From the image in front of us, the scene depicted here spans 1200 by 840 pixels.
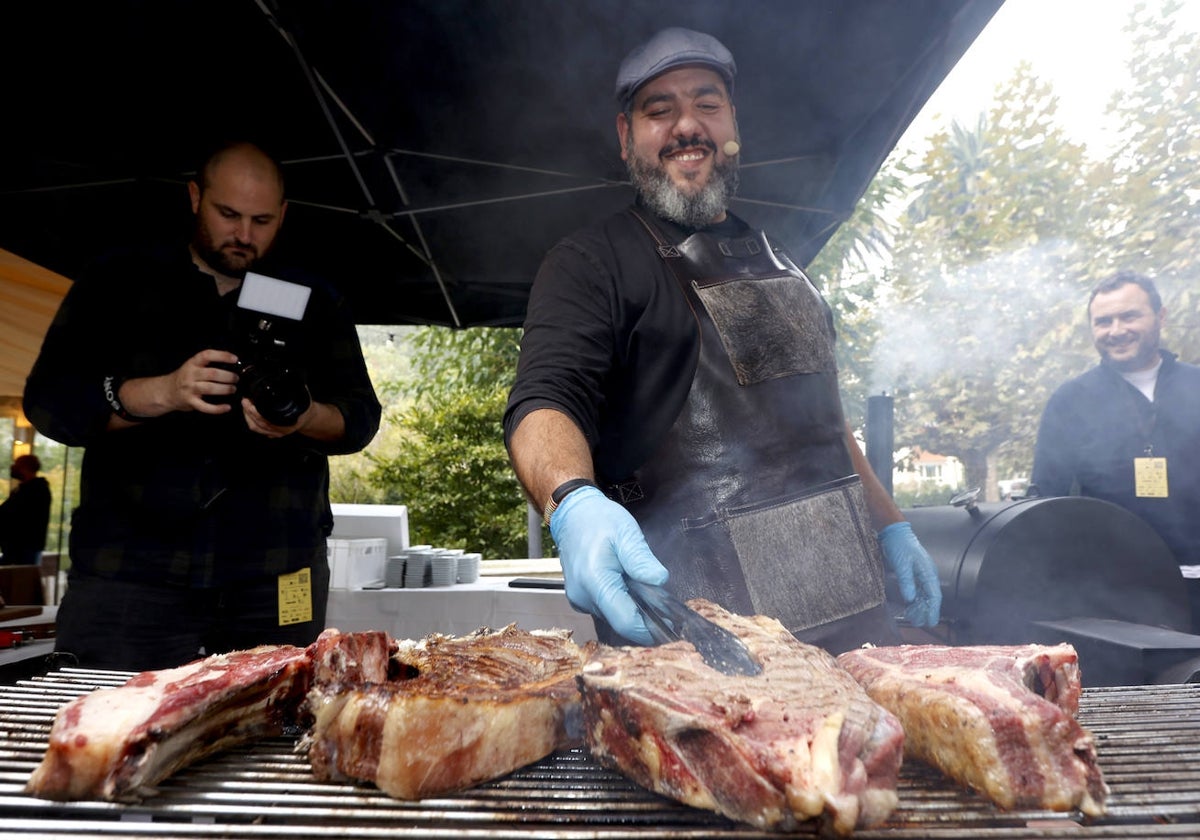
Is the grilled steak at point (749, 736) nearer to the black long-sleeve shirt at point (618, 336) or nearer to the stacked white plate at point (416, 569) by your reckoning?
the black long-sleeve shirt at point (618, 336)

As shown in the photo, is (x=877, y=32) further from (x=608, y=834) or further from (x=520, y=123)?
(x=608, y=834)

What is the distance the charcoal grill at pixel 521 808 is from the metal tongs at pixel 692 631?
0.96ft

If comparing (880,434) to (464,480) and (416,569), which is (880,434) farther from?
(464,480)

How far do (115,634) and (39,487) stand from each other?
8594 millimetres

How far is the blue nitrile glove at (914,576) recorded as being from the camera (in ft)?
8.81

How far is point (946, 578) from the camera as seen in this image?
11.8 ft

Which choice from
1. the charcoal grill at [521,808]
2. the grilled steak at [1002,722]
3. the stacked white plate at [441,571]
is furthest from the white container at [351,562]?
the grilled steak at [1002,722]

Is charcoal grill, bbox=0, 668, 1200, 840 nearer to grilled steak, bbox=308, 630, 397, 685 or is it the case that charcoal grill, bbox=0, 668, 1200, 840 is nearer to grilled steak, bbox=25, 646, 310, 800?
grilled steak, bbox=25, 646, 310, 800

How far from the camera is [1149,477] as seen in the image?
4.67 m

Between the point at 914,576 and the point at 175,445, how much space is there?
290 cm

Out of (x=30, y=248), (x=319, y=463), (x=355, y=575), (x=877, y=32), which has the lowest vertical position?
(x=355, y=575)

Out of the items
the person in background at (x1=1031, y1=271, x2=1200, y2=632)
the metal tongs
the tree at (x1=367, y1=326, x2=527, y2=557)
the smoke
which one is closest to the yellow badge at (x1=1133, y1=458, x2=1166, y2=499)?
the person in background at (x1=1031, y1=271, x2=1200, y2=632)

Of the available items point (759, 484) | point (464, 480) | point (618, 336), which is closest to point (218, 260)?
point (618, 336)

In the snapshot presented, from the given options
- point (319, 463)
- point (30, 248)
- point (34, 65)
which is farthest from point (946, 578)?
point (30, 248)
